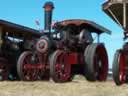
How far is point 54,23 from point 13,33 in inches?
137

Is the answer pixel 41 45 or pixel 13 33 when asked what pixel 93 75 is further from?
pixel 13 33

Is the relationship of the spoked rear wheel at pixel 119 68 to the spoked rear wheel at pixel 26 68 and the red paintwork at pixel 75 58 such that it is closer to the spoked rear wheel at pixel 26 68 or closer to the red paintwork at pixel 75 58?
the red paintwork at pixel 75 58

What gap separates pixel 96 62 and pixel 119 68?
211 inches

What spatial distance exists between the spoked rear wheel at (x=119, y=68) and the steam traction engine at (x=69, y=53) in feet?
12.7

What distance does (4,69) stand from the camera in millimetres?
21641

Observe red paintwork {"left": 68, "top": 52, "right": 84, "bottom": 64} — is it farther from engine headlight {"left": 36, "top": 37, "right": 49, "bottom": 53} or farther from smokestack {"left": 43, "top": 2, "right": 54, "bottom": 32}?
smokestack {"left": 43, "top": 2, "right": 54, "bottom": 32}

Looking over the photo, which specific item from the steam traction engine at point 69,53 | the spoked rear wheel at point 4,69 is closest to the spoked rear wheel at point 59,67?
the steam traction engine at point 69,53

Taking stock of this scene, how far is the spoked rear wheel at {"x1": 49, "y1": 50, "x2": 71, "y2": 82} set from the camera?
17844 mm

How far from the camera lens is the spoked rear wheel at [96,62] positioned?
62.6 ft

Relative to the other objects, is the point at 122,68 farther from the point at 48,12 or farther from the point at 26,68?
the point at 48,12

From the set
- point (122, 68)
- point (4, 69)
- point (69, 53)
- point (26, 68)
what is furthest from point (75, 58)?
point (122, 68)

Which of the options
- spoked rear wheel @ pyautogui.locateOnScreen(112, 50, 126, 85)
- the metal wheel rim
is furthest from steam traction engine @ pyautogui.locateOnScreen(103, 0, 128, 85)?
the metal wheel rim

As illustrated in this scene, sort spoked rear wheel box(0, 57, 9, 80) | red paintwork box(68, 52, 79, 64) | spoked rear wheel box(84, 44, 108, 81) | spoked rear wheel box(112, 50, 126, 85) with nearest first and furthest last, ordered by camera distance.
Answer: spoked rear wheel box(112, 50, 126, 85) < red paintwork box(68, 52, 79, 64) < spoked rear wheel box(84, 44, 108, 81) < spoked rear wheel box(0, 57, 9, 80)

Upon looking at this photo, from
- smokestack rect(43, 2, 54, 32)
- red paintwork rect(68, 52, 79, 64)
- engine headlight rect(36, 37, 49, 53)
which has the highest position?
smokestack rect(43, 2, 54, 32)
